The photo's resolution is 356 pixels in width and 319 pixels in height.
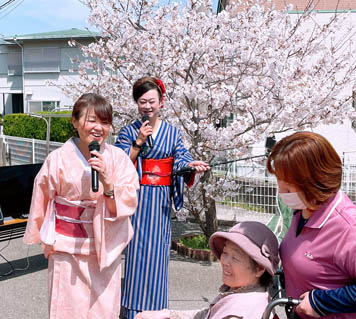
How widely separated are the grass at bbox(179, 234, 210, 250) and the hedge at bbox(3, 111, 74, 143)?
7.55 metres

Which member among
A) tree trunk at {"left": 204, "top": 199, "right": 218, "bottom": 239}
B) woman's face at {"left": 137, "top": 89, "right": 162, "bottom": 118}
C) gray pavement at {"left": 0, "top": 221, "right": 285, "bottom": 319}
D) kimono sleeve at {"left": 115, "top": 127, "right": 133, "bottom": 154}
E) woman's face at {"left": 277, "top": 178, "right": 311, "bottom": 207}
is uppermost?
woman's face at {"left": 137, "top": 89, "right": 162, "bottom": 118}

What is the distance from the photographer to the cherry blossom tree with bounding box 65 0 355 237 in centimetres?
483

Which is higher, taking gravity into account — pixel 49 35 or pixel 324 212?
pixel 49 35

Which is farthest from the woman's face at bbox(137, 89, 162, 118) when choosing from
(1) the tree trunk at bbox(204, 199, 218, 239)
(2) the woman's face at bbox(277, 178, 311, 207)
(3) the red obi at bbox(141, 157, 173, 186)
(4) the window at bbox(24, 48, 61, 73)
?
(4) the window at bbox(24, 48, 61, 73)

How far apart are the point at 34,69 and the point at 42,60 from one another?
31.2 inches

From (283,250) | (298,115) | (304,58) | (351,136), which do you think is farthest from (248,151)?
(351,136)

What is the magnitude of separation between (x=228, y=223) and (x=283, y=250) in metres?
4.86

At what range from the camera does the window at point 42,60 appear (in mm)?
21969

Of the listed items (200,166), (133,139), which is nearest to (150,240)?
(200,166)

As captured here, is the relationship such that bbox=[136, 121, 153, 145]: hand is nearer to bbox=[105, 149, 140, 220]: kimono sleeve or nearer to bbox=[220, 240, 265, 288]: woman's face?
bbox=[105, 149, 140, 220]: kimono sleeve

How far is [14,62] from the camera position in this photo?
24.0 m

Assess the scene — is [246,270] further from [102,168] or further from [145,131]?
[145,131]

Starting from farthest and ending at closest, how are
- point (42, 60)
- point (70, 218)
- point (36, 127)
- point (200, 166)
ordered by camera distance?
1. point (42, 60)
2. point (36, 127)
3. point (200, 166)
4. point (70, 218)

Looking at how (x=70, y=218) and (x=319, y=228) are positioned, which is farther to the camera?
(x=70, y=218)
